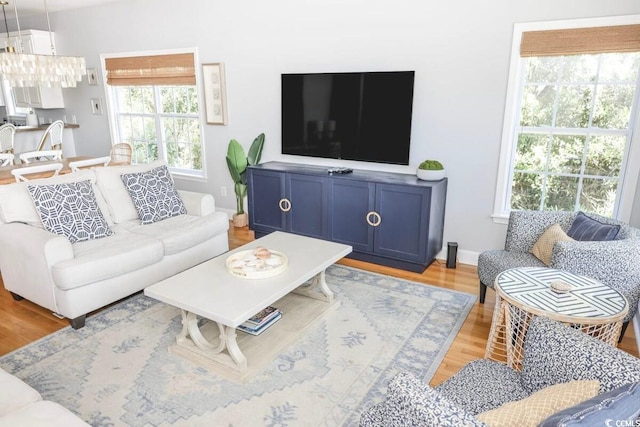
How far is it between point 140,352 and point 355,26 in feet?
10.8

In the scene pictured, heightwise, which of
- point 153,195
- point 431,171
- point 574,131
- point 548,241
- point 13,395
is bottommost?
point 13,395

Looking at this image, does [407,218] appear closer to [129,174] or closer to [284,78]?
[284,78]

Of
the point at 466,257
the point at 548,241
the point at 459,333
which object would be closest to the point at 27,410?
the point at 459,333

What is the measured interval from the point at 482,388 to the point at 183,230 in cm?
262

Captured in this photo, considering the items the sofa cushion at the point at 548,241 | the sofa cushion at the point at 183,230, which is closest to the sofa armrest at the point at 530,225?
the sofa cushion at the point at 548,241

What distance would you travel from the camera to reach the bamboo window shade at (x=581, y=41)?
10.00 feet

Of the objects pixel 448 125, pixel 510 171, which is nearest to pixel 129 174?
pixel 448 125

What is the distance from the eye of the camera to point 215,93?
511 centimetres

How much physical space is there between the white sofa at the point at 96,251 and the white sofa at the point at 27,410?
1181mm

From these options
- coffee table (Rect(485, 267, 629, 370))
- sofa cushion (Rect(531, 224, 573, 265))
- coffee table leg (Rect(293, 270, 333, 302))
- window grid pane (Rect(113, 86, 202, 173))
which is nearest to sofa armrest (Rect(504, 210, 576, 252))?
sofa cushion (Rect(531, 224, 573, 265))

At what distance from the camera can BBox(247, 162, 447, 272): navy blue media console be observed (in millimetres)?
3689

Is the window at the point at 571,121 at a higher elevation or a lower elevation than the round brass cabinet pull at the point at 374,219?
higher

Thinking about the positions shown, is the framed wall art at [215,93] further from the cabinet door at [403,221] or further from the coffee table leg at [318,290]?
the coffee table leg at [318,290]

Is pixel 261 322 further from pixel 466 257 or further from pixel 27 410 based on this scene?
pixel 466 257
